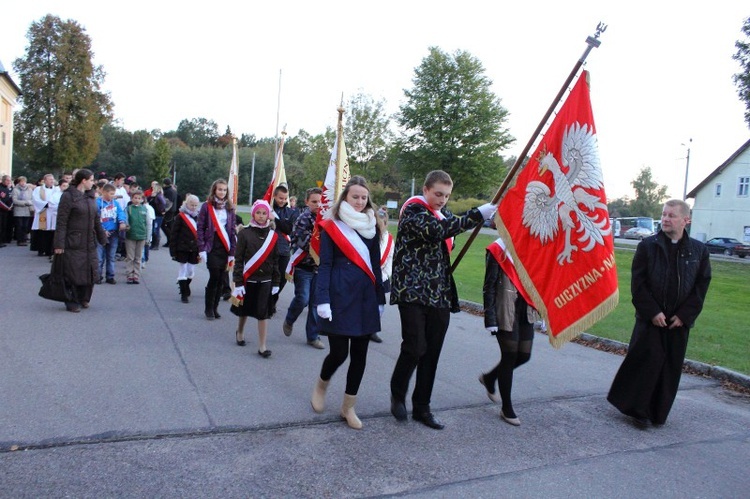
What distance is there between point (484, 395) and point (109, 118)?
5382 cm

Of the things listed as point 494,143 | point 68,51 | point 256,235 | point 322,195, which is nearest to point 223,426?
point 256,235

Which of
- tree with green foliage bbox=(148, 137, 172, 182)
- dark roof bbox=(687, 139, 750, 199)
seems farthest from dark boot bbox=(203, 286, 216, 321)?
tree with green foliage bbox=(148, 137, 172, 182)

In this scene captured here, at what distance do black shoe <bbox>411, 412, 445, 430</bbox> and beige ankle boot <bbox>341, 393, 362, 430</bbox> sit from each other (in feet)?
1.62

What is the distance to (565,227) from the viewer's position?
5.19m

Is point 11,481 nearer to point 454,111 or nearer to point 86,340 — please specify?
point 86,340

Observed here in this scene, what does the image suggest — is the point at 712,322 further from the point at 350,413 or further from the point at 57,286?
the point at 57,286

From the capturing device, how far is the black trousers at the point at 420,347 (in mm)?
4922

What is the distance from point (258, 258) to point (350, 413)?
2.90 metres

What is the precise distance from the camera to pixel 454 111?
154 ft

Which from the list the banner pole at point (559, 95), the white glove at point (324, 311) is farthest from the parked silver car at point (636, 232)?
the white glove at point (324, 311)

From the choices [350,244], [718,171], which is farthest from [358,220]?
[718,171]

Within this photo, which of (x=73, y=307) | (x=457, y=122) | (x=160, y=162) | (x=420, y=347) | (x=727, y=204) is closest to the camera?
(x=420, y=347)

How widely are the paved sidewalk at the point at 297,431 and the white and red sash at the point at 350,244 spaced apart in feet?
4.15

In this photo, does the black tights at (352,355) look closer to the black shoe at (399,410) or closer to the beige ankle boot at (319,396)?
the beige ankle boot at (319,396)
